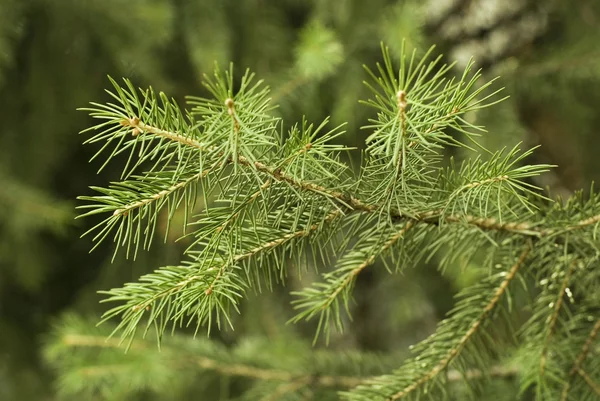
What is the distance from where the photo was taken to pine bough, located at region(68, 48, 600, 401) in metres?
0.43

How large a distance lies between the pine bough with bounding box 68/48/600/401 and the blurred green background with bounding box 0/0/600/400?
44cm

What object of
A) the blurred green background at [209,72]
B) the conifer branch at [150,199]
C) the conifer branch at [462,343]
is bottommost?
the conifer branch at [462,343]

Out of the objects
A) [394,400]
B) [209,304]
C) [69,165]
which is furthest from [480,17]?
[209,304]

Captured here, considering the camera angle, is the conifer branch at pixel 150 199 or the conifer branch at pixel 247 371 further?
the conifer branch at pixel 247 371

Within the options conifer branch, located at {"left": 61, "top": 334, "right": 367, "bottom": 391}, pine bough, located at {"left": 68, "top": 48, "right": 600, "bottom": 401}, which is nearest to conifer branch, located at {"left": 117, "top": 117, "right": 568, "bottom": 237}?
pine bough, located at {"left": 68, "top": 48, "right": 600, "bottom": 401}

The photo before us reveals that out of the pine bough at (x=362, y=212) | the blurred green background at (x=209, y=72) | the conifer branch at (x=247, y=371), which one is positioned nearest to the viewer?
the pine bough at (x=362, y=212)

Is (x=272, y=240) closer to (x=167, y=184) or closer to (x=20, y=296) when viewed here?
(x=167, y=184)

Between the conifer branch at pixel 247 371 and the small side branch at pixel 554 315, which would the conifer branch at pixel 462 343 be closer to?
the small side branch at pixel 554 315

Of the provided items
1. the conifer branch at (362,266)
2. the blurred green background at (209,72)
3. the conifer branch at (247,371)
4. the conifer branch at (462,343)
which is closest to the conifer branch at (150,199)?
the conifer branch at (362,266)

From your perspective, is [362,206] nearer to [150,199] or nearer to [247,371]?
[150,199]

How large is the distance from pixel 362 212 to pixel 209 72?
842 millimetres

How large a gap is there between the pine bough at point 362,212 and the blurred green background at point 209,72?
1.43 ft

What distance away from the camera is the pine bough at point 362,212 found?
0.43m

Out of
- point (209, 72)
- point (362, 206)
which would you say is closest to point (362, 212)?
point (362, 206)
